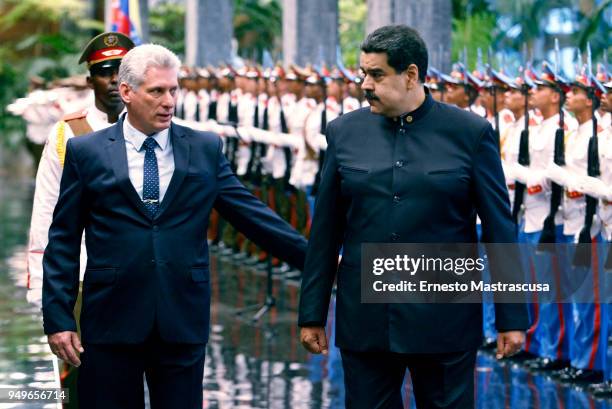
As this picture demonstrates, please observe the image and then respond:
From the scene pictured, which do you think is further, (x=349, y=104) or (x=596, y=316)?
(x=349, y=104)

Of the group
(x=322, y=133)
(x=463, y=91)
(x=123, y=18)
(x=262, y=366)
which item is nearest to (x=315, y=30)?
(x=322, y=133)

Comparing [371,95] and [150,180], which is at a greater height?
[371,95]

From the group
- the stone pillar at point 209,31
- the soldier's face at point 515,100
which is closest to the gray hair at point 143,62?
the soldier's face at point 515,100

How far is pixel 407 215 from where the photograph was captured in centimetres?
528

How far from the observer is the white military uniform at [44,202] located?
247 inches

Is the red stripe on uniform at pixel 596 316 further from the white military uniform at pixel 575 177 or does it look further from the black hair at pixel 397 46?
the black hair at pixel 397 46

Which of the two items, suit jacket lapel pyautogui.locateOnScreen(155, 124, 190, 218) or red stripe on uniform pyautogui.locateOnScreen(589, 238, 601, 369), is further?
red stripe on uniform pyautogui.locateOnScreen(589, 238, 601, 369)

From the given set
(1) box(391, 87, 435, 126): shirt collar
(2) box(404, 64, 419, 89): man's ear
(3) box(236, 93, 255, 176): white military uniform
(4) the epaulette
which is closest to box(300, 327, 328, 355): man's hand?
(1) box(391, 87, 435, 126): shirt collar

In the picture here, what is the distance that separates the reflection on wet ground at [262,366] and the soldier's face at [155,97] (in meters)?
3.52

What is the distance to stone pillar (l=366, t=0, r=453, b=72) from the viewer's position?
13.4m

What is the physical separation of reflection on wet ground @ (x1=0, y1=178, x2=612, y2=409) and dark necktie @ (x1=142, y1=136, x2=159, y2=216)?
3.41m

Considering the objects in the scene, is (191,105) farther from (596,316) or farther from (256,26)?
(256,26)

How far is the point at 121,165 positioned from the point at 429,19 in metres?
8.25

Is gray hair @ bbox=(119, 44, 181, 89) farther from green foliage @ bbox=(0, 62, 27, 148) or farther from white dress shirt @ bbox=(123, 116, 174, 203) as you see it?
green foliage @ bbox=(0, 62, 27, 148)
